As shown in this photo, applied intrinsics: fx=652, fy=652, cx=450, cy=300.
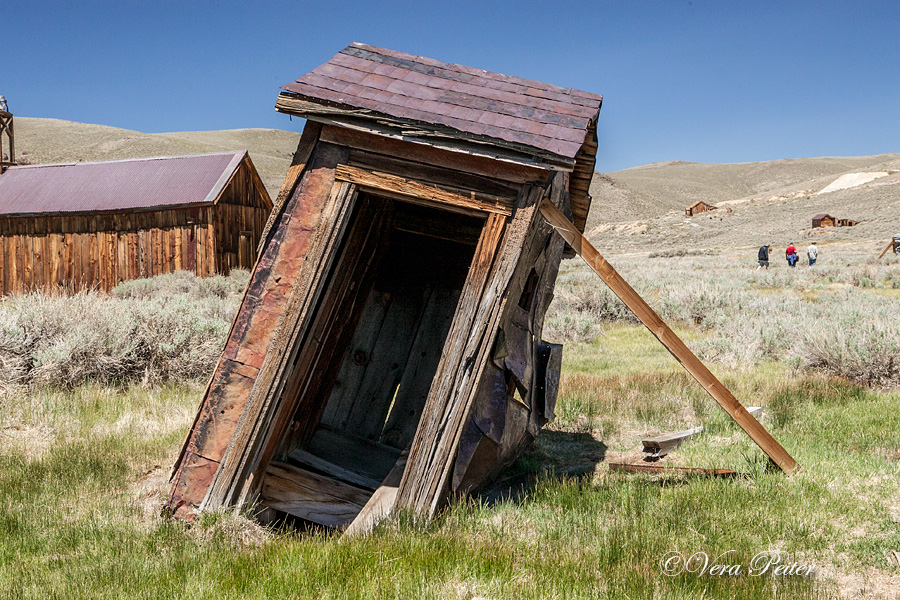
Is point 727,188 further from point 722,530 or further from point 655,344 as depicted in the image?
point 722,530

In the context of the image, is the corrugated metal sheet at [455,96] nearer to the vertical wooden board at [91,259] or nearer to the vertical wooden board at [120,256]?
the vertical wooden board at [120,256]

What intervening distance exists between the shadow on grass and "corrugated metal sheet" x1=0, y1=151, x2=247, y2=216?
13.3 m

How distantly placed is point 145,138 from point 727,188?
99.1 m

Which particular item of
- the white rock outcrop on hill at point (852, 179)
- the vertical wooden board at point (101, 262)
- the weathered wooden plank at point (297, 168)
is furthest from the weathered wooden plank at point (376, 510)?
the white rock outcrop on hill at point (852, 179)

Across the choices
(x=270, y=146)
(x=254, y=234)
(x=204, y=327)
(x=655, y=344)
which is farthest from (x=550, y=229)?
(x=270, y=146)

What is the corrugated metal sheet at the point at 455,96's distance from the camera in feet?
12.4

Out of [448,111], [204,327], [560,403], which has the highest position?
[448,111]

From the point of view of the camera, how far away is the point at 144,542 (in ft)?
11.4

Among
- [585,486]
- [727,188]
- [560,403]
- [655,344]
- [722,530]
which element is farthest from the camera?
[727,188]

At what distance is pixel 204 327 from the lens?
330 inches

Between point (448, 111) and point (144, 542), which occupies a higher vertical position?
point (448, 111)

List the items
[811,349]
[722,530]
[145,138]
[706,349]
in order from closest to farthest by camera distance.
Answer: [722,530] → [811,349] → [706,349] → [145,138]

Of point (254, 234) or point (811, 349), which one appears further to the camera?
point (254, 234)

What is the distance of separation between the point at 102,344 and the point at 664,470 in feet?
20.5
